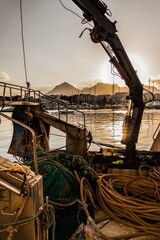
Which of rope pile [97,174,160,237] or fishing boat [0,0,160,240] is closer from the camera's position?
fishing boat [0,0,160,240]

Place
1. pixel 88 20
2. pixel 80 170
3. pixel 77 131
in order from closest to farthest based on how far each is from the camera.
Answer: pixel 80 170, pixel 88 20, pixel 77 131

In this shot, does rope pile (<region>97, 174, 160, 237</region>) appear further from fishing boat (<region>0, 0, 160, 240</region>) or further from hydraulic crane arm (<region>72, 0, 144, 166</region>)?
hydraulic crane arm (<region>72, 0, 144, 166</region>)

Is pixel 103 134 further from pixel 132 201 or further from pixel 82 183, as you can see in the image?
pixel 132 201

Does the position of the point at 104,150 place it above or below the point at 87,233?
above

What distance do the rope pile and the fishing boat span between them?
2 cm

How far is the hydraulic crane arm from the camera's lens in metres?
6.14

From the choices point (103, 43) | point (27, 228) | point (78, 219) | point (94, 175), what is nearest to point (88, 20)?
point (103, 43)

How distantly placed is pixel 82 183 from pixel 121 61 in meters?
3.83

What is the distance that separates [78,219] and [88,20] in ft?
16.1

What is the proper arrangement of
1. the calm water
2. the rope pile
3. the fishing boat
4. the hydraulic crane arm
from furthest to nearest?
the calm water, the hydraulic crane arm, the rope pile, the fishing boat

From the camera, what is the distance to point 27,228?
2.71 metres

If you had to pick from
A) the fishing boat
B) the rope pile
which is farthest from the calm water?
the rope pile

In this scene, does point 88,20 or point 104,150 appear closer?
point 88,20

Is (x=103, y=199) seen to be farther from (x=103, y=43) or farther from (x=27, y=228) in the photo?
(x=103, y=43)
